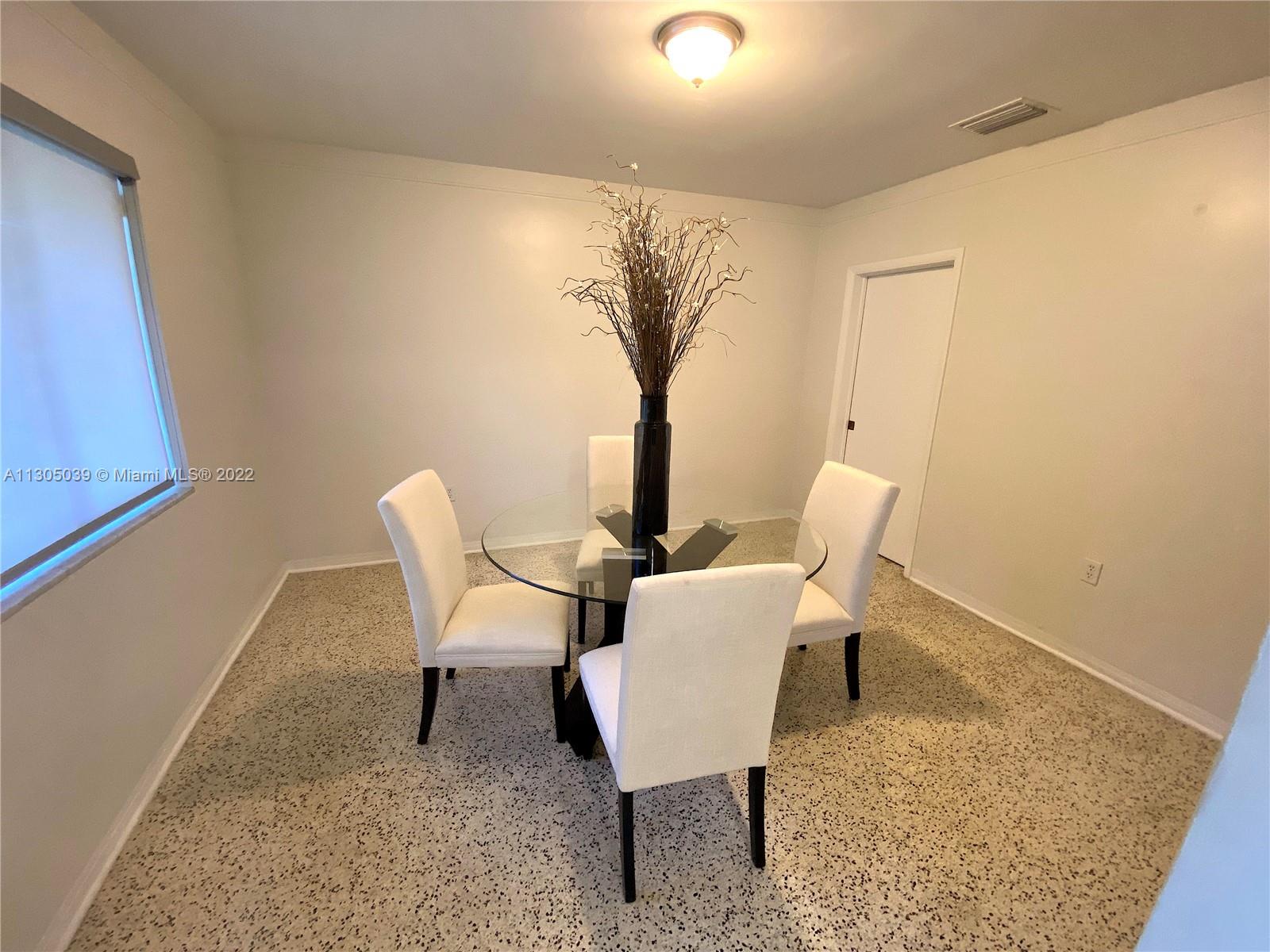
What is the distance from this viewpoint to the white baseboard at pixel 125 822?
1.23 m

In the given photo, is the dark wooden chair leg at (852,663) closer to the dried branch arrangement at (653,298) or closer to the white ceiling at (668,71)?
the dried branch arrangement at (653,298)

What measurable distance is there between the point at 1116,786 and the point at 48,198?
380 centimetres

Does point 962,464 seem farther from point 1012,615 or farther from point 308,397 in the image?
point 308,397

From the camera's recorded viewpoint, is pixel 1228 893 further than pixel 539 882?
No

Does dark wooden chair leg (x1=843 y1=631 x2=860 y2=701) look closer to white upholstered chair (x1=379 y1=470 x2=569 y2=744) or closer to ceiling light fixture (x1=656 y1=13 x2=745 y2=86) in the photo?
white upholstered chair (x1=379 y1=470 x2=569 y2=744)


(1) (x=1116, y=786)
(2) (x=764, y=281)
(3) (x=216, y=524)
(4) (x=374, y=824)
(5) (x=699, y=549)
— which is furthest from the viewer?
(2) (x=764, y=281)

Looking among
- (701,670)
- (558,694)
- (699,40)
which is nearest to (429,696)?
(558,694)

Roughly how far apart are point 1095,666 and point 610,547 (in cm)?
232

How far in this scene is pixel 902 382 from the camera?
10.7ft

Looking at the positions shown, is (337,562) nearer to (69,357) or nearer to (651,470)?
(69,357)

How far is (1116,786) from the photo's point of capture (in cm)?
171

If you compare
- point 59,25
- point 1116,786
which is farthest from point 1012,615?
point 59,25

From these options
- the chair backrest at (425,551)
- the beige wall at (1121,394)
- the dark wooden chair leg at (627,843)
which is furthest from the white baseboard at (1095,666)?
the chair backrest at (425,551)

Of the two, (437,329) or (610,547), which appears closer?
(610,547)
